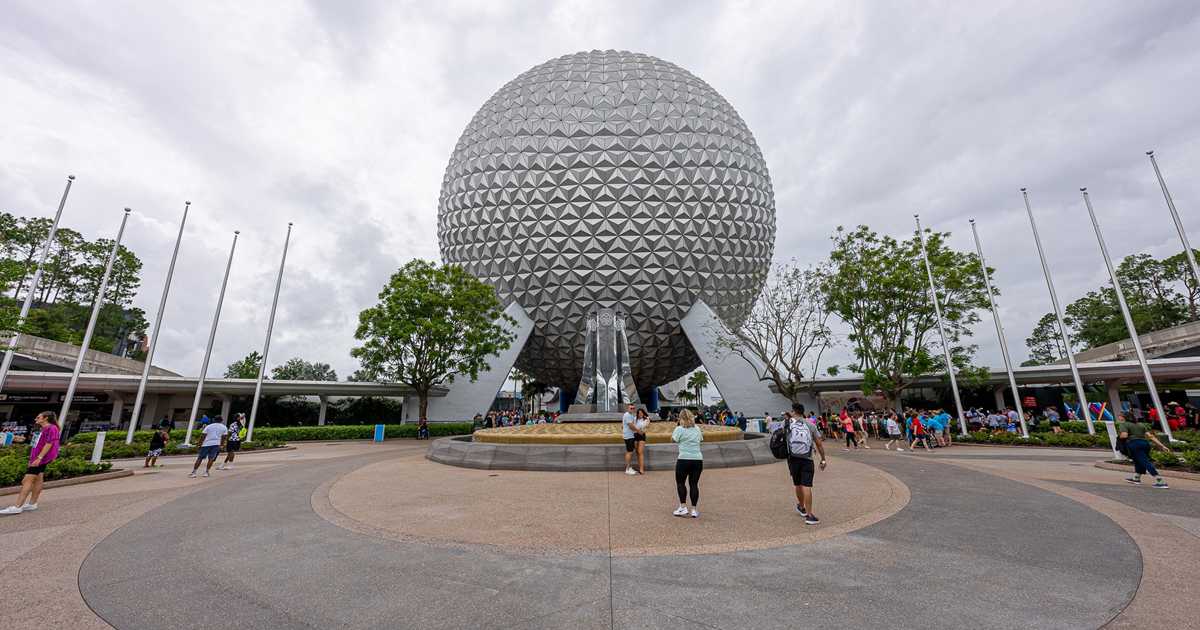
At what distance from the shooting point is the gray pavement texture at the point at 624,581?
306 centimetres

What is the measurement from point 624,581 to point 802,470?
3.14 metres

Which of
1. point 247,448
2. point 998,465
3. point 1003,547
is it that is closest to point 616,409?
point 998,465

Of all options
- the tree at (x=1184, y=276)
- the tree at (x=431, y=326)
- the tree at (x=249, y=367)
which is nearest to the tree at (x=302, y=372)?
the tree at (x=249, y=367)

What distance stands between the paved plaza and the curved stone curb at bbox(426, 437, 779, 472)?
205 centimetres

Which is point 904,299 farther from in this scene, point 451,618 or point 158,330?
point 158,330

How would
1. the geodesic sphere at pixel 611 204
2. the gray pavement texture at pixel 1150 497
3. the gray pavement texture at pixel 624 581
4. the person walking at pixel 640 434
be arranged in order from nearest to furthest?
the gray pavement texture at pixel 624 581
the gray pavement texture at pixel 1150 497
the person walking at pixel 640 434
the geodesic sphere at pixel 611 204

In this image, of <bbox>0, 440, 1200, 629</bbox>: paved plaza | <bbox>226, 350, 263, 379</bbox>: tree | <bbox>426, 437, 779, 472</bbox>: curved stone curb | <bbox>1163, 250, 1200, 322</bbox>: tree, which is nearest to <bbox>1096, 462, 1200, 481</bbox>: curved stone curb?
<bbox>0, 440, 1200, 629</bbox>: paved plaza

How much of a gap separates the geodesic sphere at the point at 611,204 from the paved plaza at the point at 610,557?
16.3 metres

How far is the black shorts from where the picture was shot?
5730 millimetres

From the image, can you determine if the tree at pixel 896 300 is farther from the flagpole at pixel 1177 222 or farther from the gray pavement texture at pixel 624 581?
the gray pavement texture at pixel 624 581

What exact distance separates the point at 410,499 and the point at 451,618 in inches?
183

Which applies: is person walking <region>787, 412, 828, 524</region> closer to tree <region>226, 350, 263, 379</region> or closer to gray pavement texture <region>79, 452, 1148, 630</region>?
gray pavement texture <region>79, 452, 1148, 630</region>

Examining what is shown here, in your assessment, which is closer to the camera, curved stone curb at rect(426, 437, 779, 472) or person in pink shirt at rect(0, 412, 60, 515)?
person in pink shirt at rect(0, 412, 60, 515)

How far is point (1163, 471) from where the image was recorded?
9430 mm
